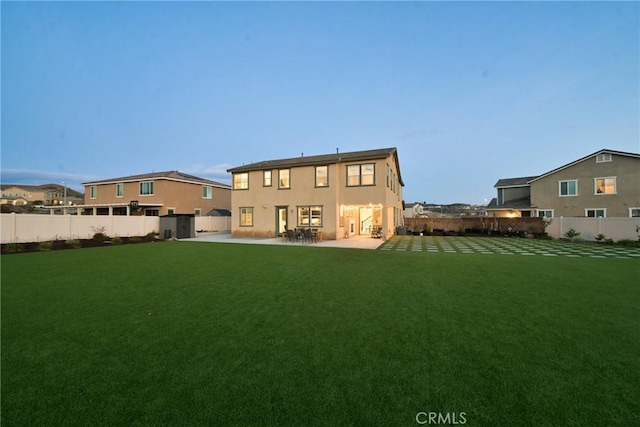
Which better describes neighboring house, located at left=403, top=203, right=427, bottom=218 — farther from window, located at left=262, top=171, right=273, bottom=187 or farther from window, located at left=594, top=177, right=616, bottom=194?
window, located at left=262, top=171, right=273, bottom=187

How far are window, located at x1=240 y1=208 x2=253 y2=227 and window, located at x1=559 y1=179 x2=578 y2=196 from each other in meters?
27.8

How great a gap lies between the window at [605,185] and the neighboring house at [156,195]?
37553 mm

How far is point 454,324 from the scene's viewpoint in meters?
3.90

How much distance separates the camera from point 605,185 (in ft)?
67.6

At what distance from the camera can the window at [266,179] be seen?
19.6 meters

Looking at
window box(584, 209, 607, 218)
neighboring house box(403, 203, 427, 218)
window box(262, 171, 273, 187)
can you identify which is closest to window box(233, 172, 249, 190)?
window box(262, 171, 273, 187)

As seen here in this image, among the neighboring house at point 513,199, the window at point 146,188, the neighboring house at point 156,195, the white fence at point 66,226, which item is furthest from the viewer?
the window at point 146,188

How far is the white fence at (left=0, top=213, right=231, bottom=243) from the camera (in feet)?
44.5

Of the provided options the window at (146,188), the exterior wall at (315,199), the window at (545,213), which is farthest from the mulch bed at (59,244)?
the window at (545,213)

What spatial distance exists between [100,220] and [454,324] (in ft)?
71.8

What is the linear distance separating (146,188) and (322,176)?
2115 cm

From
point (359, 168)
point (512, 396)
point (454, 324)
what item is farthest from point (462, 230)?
point (512, 396)

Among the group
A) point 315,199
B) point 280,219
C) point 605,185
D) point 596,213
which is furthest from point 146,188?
point 605,185

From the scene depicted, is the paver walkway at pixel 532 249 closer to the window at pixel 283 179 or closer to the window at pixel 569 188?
the window at pixel 283 179
